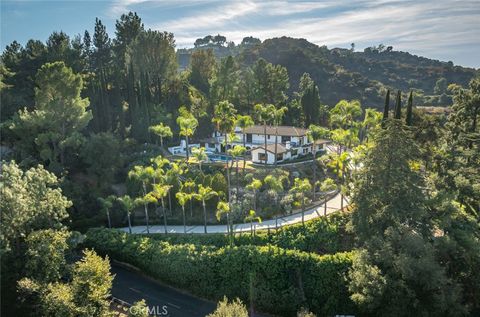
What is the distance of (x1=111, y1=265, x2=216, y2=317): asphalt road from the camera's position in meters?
27.1

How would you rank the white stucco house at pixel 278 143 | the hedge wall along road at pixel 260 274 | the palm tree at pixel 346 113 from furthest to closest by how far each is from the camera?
the white stucco house at pixel 278 143 < the palm tree at pixel 346 113 < the hedge wall along road at pixel 260 274

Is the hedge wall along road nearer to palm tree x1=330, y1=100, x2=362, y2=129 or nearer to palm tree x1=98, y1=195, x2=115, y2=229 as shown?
palm tree x1=98, y1=195, x2=115, y2=229

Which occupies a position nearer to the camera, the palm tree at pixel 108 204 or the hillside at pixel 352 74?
the palm tree at pixel 108 204

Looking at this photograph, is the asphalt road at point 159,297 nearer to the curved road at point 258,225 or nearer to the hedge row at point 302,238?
the hedge row at point 302,238

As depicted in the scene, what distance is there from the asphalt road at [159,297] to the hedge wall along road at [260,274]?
767 mm

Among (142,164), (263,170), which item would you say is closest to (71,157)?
(142,164)

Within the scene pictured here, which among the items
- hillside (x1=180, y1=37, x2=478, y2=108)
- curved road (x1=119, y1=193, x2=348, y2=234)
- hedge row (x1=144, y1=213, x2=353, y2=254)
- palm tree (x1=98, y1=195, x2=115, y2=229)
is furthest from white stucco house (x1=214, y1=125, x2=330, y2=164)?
hillside (x1=180, y1=37, x2=478, y2=108)

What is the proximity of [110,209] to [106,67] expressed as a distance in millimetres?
28577

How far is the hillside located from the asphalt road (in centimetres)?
7818

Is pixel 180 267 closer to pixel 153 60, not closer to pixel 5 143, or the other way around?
pixel 5 143

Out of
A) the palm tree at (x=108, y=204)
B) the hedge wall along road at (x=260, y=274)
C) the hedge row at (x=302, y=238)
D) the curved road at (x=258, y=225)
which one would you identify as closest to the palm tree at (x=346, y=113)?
the curved road at (x=258, y=225)

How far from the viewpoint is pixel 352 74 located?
114m

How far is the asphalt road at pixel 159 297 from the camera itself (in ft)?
88.9

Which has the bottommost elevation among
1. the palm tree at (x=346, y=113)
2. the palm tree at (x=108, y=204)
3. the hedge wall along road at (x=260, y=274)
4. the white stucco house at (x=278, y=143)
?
the hedge wall along road at (x=260, y=274)
